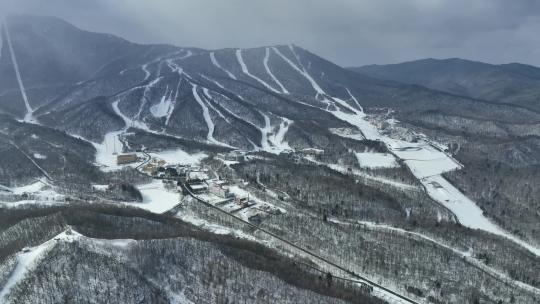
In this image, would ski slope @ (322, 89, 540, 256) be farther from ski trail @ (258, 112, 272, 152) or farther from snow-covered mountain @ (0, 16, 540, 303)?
ski trail @ (258, 112, 272, 152)

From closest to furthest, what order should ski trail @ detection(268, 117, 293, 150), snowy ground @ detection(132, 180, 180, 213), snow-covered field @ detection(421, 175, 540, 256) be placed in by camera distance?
1. snowy ground @ detection(132, 180, 180, 213)
2. snow-covered field @ detection(421, 175, 540, 256)
3. ski trail @ detection(268, 117, 293, 150)

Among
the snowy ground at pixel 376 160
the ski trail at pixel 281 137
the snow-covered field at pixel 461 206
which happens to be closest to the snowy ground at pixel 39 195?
the ski trail at pixel 281 137

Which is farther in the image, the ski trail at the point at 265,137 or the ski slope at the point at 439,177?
the ski trail at the point at 265,137

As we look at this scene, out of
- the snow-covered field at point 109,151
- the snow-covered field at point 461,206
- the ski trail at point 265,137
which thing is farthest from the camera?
the ski trail at point 265,137

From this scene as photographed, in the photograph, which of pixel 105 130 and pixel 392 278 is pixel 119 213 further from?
pixel 105 130

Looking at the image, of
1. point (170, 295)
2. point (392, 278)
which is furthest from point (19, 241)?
point (392, 278)

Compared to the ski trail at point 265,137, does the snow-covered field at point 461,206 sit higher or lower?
lower

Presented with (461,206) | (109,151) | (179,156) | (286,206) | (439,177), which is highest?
(179,156)

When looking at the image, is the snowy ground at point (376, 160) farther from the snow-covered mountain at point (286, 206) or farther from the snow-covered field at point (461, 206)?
the snow-covered field at point (461, 206)

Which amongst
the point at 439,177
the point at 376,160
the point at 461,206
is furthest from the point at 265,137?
the point at 461,206

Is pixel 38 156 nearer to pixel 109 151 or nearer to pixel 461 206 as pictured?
pixel 109 151

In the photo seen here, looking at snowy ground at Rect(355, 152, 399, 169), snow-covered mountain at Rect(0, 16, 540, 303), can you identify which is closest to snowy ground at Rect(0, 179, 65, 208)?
snow-covered mountain at Rect(0, 16, 540, 303)

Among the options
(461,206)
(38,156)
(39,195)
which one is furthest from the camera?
(38,156)
